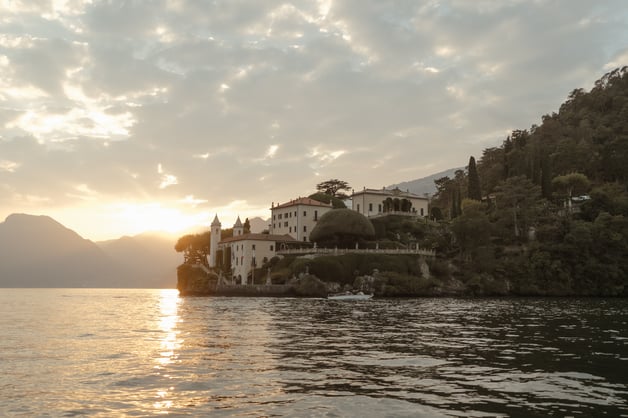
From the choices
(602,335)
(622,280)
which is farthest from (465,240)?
(602,335)

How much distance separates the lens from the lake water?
13.4 metres

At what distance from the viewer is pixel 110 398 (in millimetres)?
14422

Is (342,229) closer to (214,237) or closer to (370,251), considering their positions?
(370,251)

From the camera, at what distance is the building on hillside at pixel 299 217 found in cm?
11488

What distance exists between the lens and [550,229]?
314ft

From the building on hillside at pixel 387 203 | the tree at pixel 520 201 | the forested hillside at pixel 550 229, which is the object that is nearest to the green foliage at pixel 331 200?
the building on hillside at pixel 387 203

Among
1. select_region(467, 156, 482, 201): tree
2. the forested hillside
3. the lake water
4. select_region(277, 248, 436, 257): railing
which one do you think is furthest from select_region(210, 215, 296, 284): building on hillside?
the lake water

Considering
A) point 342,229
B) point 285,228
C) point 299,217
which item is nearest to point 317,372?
point 342,229

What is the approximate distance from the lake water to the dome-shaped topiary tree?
212 feet

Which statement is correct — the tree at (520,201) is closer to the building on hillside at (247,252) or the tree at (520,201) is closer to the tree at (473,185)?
the tree at (473,185)

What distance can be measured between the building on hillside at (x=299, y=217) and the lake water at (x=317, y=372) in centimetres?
8143

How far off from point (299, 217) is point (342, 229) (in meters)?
19.4

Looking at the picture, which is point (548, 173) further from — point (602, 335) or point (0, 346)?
point (0, 346)

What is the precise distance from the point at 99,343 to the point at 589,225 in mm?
88722
